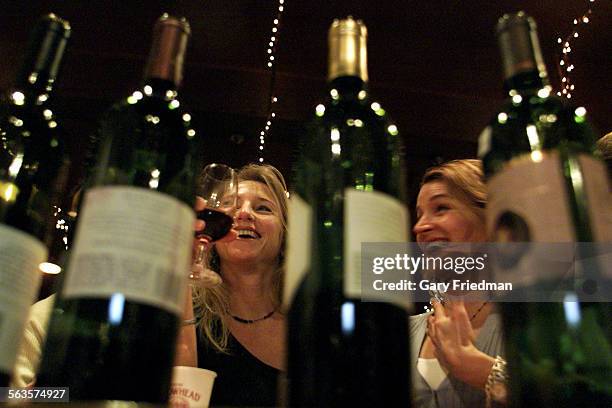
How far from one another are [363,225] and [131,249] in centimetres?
19

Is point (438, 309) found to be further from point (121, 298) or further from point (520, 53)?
point (121, 298)

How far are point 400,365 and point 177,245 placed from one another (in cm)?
21

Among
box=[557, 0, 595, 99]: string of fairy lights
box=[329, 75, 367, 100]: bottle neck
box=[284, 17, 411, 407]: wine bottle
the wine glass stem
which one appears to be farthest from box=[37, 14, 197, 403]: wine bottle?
box=[557, 0, 595, 99]: string of fairy lights

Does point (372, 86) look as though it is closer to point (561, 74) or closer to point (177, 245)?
point (561, 74)

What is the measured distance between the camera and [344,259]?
0.47m

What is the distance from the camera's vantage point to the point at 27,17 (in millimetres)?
2273

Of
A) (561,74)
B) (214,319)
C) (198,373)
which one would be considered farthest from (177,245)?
(561,74)

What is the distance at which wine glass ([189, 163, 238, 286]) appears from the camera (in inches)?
40.7

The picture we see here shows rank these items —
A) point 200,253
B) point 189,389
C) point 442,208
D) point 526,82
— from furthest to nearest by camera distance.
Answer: point 442,208, point 200,253, point 189,389, point 526,82

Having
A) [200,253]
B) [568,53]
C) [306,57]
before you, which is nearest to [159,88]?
[200,253]

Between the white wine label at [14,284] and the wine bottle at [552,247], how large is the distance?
15.8 inches

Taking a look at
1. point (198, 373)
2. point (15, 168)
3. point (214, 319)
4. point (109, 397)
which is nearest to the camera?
point (109, 397)

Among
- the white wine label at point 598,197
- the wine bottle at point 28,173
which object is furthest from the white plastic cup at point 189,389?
the white wine label at point 598,197

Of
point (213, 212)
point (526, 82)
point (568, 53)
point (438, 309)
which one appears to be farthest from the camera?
point (568, 53)
